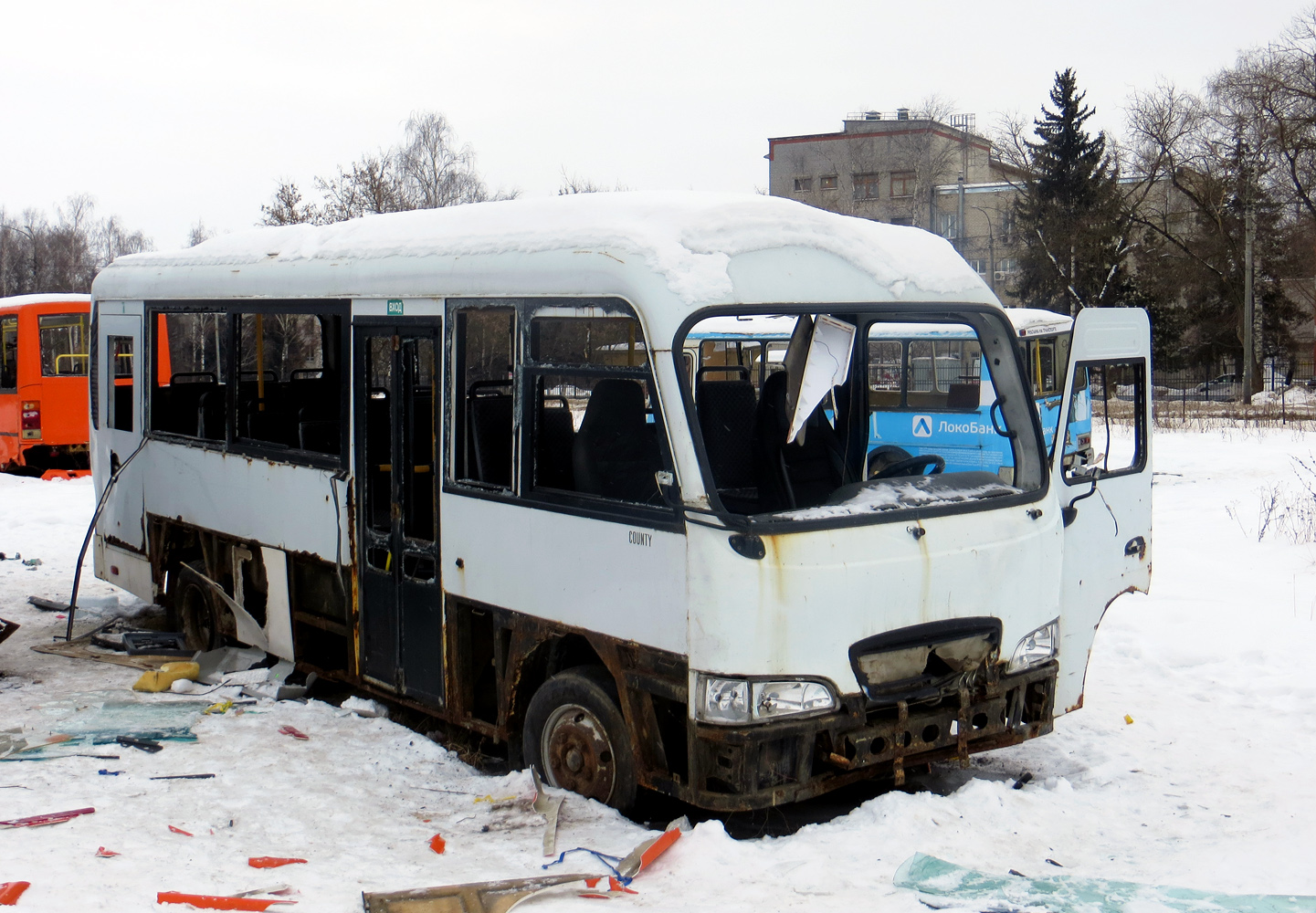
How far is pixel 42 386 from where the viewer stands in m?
19.8

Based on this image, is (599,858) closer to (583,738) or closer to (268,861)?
(583,738)

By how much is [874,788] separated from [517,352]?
2670mm

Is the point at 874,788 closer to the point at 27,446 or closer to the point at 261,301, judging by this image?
the point at 261,301

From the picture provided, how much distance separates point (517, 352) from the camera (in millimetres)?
5727

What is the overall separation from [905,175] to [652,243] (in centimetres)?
6857

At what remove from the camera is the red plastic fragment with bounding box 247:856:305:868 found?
15.9ft

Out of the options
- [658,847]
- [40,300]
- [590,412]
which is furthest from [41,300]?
[658,847]

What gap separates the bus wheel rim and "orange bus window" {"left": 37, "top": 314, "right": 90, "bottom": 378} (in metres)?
16.6

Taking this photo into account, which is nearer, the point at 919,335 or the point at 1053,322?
the point at 919,335

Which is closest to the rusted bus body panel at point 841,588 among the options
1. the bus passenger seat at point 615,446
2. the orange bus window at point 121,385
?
the bus passenger seat at point 615,446

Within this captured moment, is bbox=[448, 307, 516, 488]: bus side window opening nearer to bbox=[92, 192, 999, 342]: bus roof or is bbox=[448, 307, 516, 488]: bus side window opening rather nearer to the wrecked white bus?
the wrecked white bus

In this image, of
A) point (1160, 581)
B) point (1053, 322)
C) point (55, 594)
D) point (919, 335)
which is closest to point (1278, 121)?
point (1053, 322)

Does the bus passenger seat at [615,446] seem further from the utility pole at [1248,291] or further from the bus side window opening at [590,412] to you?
the utility pole at [1248,291]

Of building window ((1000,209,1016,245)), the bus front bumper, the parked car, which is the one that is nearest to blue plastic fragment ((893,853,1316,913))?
the bus front bumper
